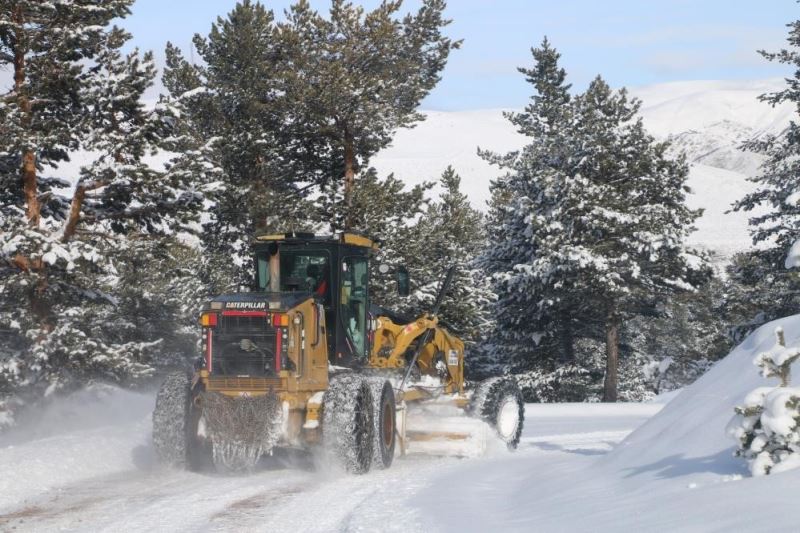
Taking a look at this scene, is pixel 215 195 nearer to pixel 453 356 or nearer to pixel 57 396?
pixel 57 396

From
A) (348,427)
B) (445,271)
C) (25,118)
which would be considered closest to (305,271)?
(348,427)

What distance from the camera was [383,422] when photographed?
1227cm

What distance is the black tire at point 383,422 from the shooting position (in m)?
12.0

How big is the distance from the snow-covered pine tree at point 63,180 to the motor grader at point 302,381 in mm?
5987

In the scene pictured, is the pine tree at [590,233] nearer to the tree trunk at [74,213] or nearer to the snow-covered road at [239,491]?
the tree trunk at [74,213]

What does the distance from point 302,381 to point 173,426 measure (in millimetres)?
1656

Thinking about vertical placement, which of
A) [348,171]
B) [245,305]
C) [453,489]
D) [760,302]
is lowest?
[453,489]

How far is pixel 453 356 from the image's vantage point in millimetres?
15875

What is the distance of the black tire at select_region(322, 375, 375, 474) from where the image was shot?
11383mm

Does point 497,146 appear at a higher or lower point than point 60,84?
higher

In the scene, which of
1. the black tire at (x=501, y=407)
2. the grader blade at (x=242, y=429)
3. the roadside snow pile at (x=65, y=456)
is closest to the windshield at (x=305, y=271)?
the grader blade at (x=242, y=429)

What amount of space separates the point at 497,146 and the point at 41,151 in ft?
488

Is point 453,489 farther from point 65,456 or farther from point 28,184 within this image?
point 28,184

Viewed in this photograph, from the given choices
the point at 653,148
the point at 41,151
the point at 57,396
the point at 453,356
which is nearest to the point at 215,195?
the point at 41,151
